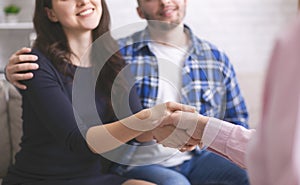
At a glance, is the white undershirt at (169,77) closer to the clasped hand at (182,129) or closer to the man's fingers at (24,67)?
the clasped hand at (182,129)

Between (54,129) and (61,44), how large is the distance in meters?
0.31

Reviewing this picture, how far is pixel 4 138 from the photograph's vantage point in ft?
6.75

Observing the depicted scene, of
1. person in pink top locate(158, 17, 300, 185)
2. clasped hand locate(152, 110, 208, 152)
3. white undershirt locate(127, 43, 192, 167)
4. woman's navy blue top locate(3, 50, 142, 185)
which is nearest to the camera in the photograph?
person in pink top locate(158, 17, 300, 185)

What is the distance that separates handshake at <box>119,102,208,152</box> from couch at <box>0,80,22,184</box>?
0.77 m

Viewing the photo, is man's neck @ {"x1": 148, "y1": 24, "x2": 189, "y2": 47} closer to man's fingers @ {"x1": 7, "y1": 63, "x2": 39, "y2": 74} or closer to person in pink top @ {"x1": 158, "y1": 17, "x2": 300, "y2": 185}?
man's fingers @ {"x1": 7, "y1": 63, "x2": 39, "y2": 74}

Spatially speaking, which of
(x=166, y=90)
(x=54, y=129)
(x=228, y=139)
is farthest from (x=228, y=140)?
(x=166, y=90)

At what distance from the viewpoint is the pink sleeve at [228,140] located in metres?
1.11

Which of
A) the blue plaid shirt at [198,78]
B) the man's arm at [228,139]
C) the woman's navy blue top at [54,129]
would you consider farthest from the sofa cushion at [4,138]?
the man's arm at [228,139]

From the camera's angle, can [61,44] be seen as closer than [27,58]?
No

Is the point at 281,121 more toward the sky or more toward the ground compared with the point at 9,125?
more toward the sky

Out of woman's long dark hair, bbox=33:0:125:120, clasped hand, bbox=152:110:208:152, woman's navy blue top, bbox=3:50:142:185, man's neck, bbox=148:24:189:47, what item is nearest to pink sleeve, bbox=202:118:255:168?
clasped hand, bbox=152:110:208:152

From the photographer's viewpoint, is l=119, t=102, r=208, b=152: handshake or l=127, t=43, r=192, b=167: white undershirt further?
l=127, t=43, r=192, b=167: white undershirt

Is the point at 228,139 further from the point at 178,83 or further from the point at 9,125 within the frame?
the point at 9,125

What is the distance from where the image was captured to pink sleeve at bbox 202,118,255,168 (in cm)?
111
